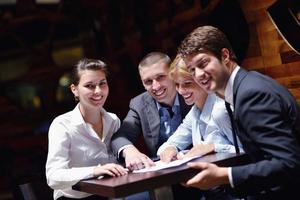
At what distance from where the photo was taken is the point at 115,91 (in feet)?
17.6

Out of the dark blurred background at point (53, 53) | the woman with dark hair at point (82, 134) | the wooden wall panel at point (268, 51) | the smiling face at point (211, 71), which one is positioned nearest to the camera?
the smiling face at point (211, 71)

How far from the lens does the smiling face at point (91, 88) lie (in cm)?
260

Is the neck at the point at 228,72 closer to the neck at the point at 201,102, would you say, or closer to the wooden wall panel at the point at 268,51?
the neck at the point at 201,102

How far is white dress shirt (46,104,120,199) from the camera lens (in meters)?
2.30

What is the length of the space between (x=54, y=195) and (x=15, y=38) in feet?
11.0

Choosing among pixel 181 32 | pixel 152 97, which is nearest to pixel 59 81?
pixel 181 32

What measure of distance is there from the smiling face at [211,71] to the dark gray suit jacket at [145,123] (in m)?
0.90

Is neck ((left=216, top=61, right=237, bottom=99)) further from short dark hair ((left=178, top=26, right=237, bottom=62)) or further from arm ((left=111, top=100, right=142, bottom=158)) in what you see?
arm ((left=111, top=100, right=142, bottom=158))

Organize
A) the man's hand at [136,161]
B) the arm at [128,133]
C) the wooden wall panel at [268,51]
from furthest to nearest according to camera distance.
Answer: the wooden wall panel at [268,51] → the arm at [128,133] → the man's hand at [136,161]

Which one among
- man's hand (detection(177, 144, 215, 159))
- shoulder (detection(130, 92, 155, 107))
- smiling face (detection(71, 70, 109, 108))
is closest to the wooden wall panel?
shoulder (detection(130, 92, 155, 107))

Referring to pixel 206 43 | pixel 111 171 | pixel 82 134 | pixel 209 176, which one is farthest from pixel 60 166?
pixel 206 43

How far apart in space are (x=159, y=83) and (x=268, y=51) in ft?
4.01

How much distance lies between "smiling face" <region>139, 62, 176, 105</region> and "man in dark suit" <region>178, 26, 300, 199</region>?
86cm

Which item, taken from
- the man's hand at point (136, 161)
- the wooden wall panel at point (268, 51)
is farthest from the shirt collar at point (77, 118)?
the wooden wall panel at point (268, 51)
